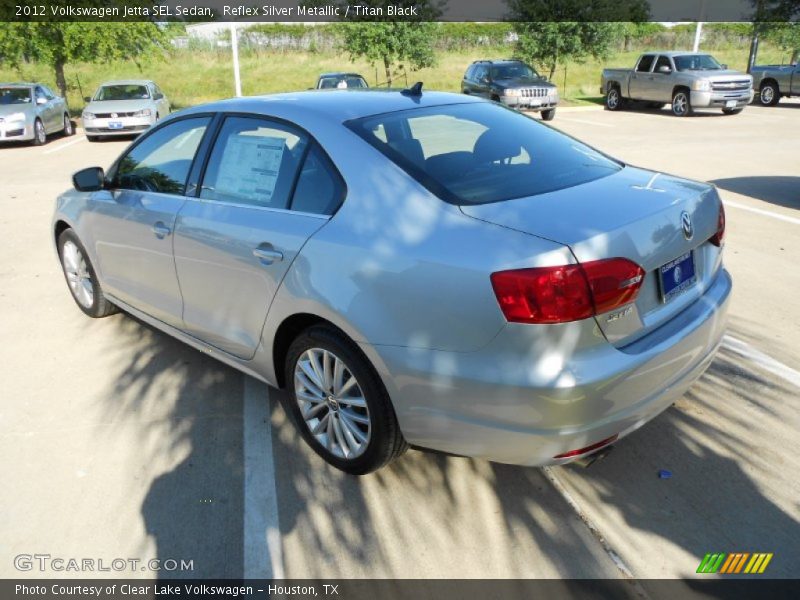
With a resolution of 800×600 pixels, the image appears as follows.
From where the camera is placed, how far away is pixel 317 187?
10.0ft

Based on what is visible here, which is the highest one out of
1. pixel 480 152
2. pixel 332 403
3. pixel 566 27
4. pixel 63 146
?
pixel 566 27

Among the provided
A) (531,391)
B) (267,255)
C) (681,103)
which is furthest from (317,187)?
(681,103)

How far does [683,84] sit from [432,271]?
65.1ft

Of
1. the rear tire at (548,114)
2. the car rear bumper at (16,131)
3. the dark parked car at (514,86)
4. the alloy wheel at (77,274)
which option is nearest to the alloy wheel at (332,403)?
the alloy wheel at (77,274)

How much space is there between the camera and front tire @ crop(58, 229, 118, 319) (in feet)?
16.3

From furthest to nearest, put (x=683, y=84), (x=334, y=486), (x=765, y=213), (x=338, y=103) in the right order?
(x=683, y=84) < (x=765, y=213) < (x=338, y=103) < (x=334, y=486)

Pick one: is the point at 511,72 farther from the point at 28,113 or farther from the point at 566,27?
the point at 28,113

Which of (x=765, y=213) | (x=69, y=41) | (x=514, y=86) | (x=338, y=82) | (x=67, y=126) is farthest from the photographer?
(x=69, y=41)

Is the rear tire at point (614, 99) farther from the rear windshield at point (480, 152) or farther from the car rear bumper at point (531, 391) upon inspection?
the car rear bumper at point (531, 391)

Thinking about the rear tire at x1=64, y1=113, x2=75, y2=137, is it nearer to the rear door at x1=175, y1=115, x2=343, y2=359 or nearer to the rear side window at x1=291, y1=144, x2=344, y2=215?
the rear door at x1=175, y1=115, x2=343, y2=359

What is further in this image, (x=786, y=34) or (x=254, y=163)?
(x=786, y=34)

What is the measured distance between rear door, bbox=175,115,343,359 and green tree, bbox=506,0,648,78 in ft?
85.0

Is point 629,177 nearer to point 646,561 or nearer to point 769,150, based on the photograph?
point 646,561

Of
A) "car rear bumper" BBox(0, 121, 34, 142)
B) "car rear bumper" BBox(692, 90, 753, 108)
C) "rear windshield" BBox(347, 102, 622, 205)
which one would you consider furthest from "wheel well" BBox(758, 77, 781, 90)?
"rear windshield" BBox(347, 102, 622, 205)
